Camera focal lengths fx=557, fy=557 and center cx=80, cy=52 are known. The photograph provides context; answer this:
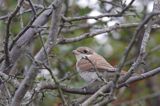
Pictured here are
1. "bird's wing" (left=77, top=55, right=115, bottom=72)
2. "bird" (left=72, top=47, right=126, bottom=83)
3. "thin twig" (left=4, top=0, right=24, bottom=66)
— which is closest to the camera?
"thin twig" (left=4, top=0, right=24, bottom=66)

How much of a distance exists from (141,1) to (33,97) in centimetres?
498

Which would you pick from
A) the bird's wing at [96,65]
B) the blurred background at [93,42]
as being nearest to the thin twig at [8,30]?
the blurred background at [93,42]

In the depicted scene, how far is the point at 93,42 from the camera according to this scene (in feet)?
30.1

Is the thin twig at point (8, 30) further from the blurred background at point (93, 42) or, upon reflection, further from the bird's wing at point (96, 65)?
the bird's wing at point (96, 65)

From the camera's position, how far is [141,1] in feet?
29.1

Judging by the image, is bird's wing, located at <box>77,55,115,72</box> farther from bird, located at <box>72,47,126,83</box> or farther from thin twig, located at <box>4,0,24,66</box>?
thin twig, located at <box>4,0,24,66</box>

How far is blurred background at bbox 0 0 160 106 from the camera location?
637 cm

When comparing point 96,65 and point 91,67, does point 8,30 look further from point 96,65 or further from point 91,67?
point 91,67

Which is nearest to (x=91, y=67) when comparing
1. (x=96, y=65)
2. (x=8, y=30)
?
(x=96, y=65)

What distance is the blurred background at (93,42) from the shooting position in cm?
→ 637

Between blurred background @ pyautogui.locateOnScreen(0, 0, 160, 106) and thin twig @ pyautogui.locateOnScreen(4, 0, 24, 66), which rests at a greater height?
thin twig @ pyautogui.locateOnScreen(4, 0, 24, 66)

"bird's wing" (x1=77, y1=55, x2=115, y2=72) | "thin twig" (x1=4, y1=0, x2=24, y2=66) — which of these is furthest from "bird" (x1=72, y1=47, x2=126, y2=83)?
"thin twig" (x1=4, y1=0, x2=24, y2=66)

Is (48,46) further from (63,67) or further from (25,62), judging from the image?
(63,67)

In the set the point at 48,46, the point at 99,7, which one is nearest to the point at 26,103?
the point at 48,46
